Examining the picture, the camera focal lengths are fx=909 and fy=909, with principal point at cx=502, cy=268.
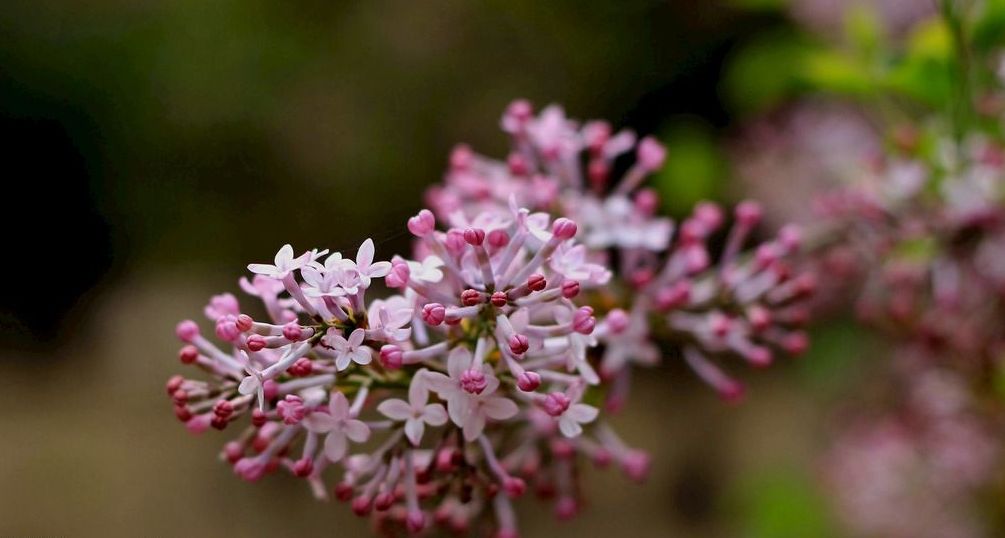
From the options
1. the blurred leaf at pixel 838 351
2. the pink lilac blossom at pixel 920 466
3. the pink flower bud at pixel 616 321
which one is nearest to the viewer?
the pink flower bud at pixel 616 321

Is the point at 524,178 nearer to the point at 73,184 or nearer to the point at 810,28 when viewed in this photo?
the point at 810,28

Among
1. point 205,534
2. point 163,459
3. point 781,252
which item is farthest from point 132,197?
point 781,252

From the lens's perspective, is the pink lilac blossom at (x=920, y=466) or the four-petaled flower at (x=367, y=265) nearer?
the four-petaled flower at (x=367, y=265)

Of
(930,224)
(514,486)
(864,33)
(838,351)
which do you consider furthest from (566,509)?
(838,351)

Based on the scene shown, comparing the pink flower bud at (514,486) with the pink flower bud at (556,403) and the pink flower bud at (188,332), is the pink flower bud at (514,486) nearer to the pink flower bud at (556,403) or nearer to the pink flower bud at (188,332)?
the pink flower bud at (556,403)

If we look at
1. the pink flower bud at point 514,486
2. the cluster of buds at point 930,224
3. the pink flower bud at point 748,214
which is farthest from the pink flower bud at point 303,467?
the cluster of buds at point 930,224

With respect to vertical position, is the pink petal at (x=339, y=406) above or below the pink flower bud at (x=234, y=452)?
below
